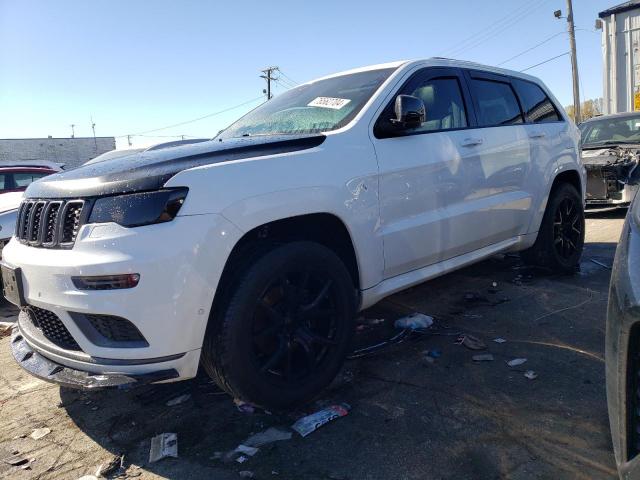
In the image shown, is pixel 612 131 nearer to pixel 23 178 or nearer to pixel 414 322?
pixel 414 322

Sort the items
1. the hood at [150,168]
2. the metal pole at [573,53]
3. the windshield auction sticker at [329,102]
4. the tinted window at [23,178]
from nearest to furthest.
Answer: the hood at [150,168]
the windshield auction sticker at [329,102]
the tinted window at [23,178]
the metal pole at [573,53]

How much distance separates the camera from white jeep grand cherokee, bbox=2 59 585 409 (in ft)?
7.49

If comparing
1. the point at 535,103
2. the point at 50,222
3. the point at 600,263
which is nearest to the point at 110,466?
the point at 50,222

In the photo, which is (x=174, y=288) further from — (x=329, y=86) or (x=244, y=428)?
(x=329, y=86)

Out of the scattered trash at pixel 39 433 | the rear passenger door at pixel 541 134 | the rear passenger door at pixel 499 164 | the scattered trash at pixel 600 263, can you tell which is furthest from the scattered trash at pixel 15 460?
the scattered trash at pixel 600 263

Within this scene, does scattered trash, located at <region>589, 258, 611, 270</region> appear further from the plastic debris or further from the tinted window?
the tinted window

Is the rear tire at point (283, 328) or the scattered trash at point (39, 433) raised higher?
the rear tire at point (283, 328)

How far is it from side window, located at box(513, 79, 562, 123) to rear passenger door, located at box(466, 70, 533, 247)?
0.15 m

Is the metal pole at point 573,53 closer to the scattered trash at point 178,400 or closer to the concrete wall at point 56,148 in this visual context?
the scattered trash at point 178,400

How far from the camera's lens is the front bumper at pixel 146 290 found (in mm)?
2225

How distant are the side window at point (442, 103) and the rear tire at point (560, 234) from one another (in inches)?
61.8

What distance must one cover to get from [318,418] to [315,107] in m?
2.03

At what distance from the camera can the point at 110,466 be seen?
243 cm

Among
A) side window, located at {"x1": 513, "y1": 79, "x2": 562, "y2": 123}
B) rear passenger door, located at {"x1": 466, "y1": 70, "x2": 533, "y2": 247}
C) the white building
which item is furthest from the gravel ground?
the white building
